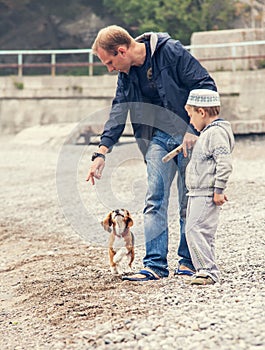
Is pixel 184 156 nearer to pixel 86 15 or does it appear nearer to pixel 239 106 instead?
pixel 239 106

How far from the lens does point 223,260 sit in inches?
313

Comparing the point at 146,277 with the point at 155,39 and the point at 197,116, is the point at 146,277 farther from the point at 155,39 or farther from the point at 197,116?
the point at 155,39

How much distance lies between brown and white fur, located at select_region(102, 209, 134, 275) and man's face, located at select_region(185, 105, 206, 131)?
105 cm

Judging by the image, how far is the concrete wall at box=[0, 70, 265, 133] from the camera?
22.2 metres

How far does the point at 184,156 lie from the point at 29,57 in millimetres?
29342

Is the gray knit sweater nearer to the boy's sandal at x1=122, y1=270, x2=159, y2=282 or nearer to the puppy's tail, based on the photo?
the boy's sandal at x1=122, y1=270, x2=159, y2=282

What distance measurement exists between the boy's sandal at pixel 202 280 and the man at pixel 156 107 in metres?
0.45

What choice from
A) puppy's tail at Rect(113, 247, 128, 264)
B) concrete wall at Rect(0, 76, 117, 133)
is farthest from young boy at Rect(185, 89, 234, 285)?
concrete wall at Rect(0, 76, 117, 133)

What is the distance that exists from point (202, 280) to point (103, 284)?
3.23ft

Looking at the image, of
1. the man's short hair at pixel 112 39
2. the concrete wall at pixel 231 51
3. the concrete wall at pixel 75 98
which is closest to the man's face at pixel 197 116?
the man's short hair at pixel 112 39

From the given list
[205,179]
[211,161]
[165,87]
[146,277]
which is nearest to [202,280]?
[146,277]

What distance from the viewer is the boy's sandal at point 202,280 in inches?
240

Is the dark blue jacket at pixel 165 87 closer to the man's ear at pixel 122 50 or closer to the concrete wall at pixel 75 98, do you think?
the man's ear at pixel 122 50

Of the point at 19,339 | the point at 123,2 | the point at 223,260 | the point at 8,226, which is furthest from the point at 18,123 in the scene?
the point at 19,339
